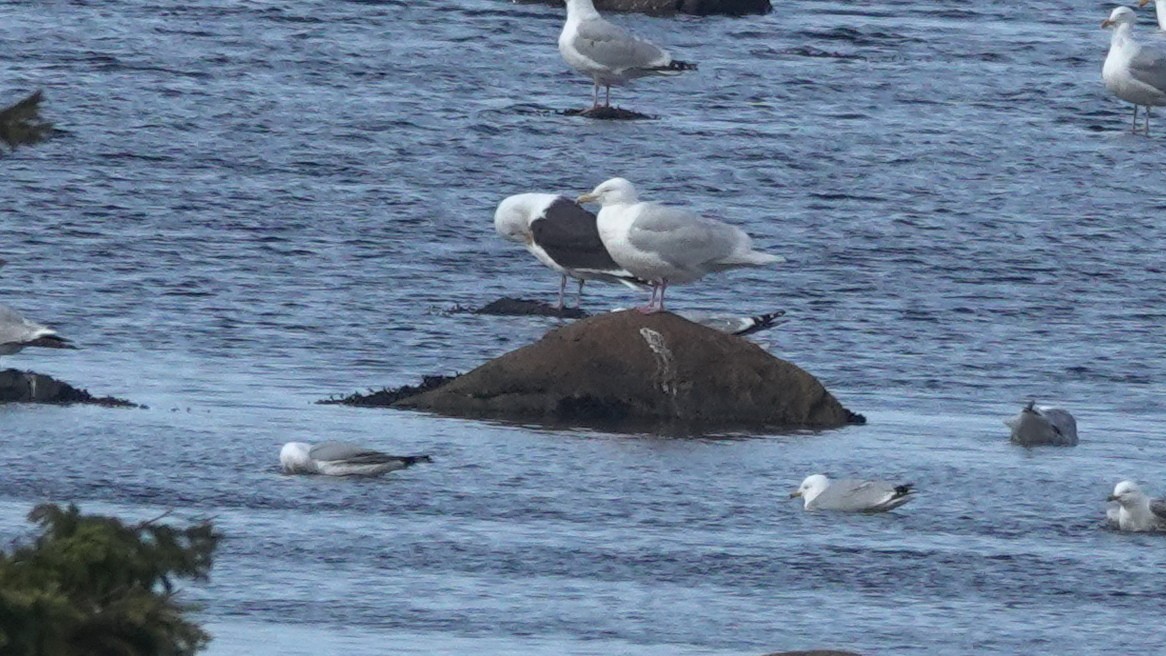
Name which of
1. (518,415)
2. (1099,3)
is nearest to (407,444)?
(518,415)

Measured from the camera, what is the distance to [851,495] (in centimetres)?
919

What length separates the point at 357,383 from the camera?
1225cm

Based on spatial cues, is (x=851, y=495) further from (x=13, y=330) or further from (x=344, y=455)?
(x=13, y=330)

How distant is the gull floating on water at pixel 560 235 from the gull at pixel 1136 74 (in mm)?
9303

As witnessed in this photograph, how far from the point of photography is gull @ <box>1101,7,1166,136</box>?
22.7 m

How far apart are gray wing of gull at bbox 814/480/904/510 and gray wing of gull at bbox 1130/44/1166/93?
1425 cm

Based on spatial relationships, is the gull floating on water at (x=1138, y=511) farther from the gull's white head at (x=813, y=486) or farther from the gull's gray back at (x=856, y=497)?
the gull's white head at (x=813, y=486)

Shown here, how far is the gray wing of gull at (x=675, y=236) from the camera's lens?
38.7ft

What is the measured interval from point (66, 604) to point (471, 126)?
56.4 feet

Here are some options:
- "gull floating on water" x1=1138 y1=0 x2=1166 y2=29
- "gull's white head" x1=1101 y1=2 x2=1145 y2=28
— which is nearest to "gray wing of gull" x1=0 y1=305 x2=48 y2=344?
"gull's white head" x1=1101 y1=2 x2=1145 y2=28

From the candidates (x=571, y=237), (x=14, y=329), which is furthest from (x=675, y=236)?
(x=14, y=329)

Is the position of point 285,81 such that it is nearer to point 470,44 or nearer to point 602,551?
point 470,44

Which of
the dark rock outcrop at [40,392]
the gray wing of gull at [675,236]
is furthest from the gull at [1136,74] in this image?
the dark rock outcrop at [40,392]

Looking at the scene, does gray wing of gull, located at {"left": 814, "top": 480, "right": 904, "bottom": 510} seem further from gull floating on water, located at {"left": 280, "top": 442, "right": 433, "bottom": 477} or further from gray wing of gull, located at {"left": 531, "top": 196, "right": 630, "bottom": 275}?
gray wing of gull, located at {"left": 531, "top": 196, "right": 630, "bottom": 275}
